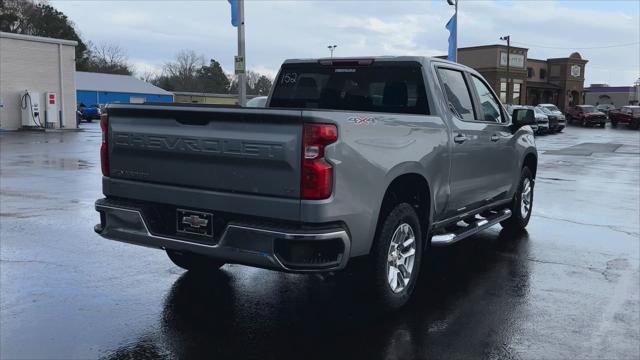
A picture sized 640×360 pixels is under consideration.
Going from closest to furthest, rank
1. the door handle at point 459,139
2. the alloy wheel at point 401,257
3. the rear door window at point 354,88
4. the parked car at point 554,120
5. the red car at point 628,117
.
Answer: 1. the alloy wheel at point 401,257
2. the door handle at point 459,139
3. the rear door window at point 354,88
4. the parked car at point 554,120
5. the red car at point 628,117

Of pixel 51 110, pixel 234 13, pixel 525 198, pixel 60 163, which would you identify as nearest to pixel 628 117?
pixel 234 13

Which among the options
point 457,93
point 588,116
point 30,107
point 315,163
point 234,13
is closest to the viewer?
point 315,163

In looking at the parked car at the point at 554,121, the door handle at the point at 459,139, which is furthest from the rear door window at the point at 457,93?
the parked car at the point at 554,121

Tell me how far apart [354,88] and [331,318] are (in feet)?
7.97

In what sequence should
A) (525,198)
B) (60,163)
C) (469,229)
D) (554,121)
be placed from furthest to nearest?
(554,121), (60,163), (525,198), (469,229)

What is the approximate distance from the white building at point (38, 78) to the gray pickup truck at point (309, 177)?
94.3 feet

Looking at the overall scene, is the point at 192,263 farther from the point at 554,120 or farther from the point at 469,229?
the point at 554,120

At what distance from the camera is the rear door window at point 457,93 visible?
5.86m

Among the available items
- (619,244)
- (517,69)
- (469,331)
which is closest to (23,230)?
(469,331)

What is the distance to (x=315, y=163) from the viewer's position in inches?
151

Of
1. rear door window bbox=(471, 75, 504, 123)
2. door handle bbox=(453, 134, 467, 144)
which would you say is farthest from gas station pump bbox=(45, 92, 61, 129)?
door handle bbox=(453, 134, 467, 144)

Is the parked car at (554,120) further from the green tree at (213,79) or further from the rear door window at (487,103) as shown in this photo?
the green tree at (213,79)

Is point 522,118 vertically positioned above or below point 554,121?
above

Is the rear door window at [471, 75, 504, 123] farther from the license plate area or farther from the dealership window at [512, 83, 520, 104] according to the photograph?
the dealership window at [512, 83, 520, 104]
